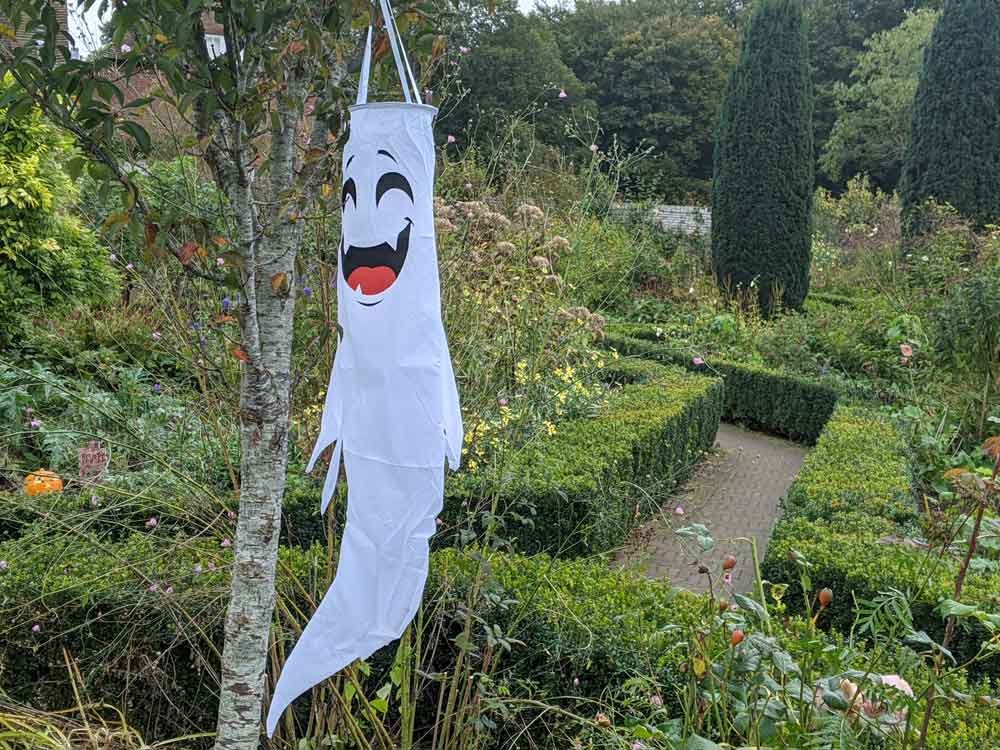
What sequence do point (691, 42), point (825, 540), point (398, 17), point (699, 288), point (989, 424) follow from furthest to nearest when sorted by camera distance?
point (691, 42), point (699, 288), point (989, 424), point (825, 540), point (398, 17)

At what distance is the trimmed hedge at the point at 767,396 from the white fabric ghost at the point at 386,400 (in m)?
6.97

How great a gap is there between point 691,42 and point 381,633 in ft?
102

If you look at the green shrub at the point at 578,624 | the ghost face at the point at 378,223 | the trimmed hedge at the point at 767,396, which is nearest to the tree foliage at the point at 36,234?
the green shrub at the point at 578,624

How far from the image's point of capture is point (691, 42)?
29.4 metres

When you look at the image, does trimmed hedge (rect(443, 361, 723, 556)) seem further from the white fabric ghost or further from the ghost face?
the ghost face

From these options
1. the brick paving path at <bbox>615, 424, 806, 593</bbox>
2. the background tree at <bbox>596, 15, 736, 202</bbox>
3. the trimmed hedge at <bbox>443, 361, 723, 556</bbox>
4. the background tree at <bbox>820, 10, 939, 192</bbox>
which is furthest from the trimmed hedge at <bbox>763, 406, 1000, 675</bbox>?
the background tree at <bbox>820, 10, 939, 192</bbox>

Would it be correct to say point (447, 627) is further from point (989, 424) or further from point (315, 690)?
point (989, 424)

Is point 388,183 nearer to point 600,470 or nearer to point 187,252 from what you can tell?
point 187,252

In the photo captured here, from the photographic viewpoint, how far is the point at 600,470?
15.6ft

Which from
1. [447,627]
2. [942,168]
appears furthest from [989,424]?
[942,168]

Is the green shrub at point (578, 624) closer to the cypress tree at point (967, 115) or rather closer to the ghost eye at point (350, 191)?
the ghost eye at point (350, 191)

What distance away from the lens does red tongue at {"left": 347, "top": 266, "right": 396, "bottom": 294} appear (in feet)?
5.48

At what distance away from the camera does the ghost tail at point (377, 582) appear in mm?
1638

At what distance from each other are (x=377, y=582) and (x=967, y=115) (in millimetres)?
14997
